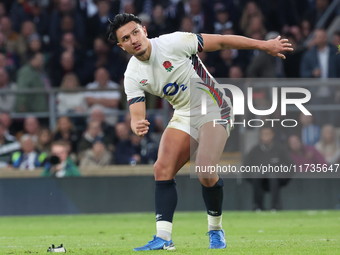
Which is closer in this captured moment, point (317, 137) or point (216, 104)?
point (216, 104)

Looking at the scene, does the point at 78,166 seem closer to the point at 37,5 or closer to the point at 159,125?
the point at 159,125

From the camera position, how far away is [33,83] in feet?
39.7

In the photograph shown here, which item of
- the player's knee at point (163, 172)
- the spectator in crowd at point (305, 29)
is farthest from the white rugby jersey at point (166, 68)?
the spectator in crowd at point (305, 29)

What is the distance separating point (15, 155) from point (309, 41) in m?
6.55

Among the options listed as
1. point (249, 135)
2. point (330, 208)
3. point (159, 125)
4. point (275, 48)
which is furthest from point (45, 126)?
point (275, 48)

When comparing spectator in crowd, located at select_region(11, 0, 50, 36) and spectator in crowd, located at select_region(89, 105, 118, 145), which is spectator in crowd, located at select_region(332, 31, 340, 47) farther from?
spectator in crowd, located at select_region(11, 0, 50, 36)

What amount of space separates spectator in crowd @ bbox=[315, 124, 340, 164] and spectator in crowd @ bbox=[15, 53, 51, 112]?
5.25m

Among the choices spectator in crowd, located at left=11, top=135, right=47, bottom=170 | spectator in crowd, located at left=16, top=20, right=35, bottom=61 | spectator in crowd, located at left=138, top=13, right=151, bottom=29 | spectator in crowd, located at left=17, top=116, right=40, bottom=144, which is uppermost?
spectator in crowd, located at left=138, top=13, right=151, bottom=29

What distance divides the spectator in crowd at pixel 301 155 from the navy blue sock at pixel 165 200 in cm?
586

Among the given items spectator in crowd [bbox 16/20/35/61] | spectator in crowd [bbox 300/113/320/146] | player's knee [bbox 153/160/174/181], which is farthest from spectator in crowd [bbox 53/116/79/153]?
player's knee [bbox 153/160/174/181]

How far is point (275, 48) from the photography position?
534cm

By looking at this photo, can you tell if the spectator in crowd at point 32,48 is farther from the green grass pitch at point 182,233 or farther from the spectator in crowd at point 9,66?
the green grass pitch at point 182,233

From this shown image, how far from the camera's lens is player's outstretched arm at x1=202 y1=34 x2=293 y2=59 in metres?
5.34

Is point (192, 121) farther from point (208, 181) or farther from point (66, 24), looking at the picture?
point (66, 24)
